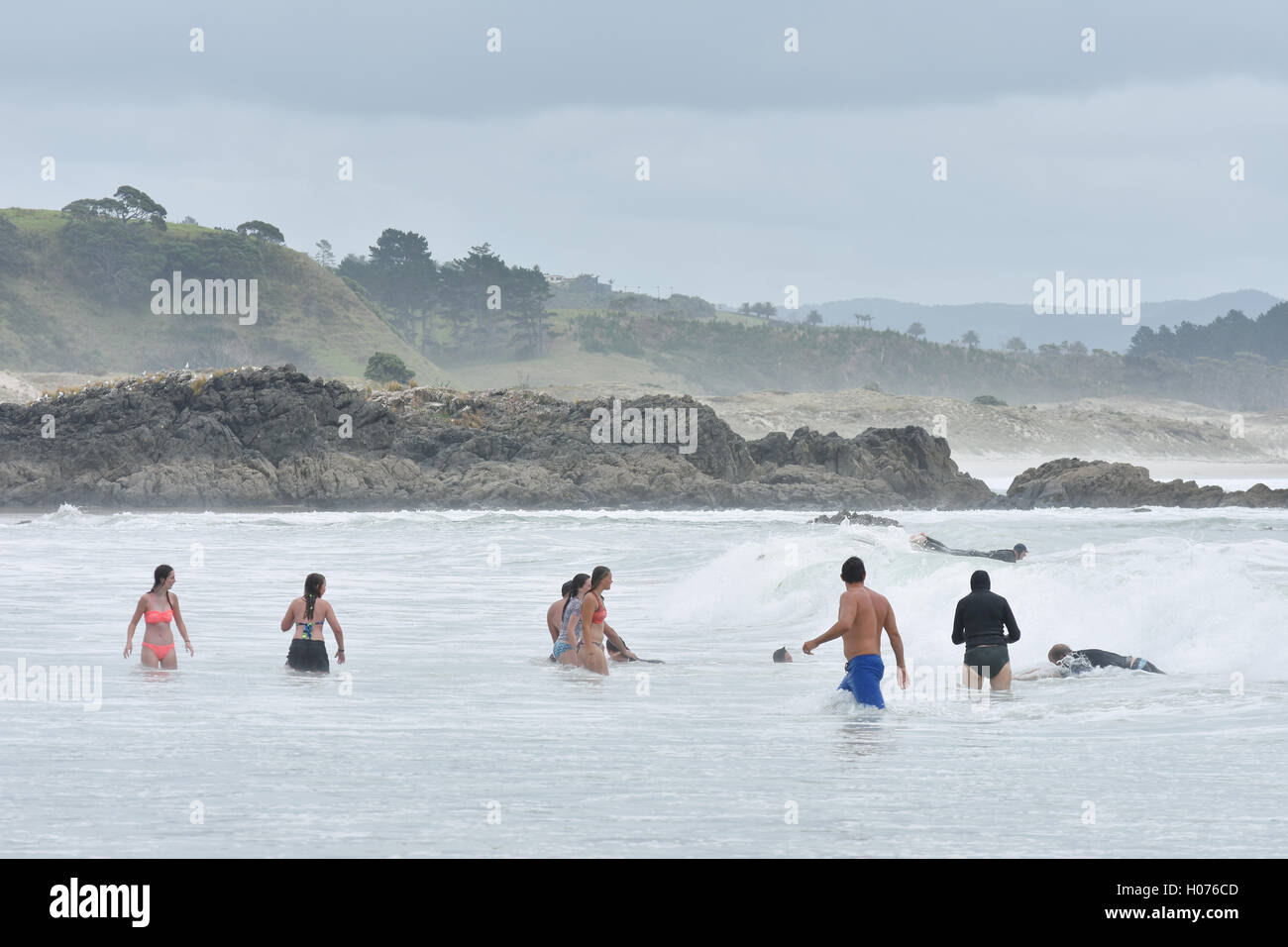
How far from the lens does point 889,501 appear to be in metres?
47.5

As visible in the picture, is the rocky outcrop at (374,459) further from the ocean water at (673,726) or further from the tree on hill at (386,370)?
the tree on hill at (386,370)

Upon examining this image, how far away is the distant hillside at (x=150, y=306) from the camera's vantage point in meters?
111

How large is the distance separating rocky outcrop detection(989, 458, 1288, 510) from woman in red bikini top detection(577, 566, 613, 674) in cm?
3443

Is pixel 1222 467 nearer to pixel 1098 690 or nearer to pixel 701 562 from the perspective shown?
pixel 701 562

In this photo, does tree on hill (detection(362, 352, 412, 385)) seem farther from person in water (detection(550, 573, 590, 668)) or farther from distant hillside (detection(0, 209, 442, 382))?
person in water (detection(550, 573, 590, 668))

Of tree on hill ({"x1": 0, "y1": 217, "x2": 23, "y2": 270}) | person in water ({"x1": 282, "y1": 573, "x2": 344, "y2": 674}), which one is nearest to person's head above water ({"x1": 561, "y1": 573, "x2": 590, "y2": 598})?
person in water ({"x1": 282, "y1": 573, "x2": 344, "y2": 674})

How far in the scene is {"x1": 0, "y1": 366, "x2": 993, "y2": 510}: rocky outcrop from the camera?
46250mm

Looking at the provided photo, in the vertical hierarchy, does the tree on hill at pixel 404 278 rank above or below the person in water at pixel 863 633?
above

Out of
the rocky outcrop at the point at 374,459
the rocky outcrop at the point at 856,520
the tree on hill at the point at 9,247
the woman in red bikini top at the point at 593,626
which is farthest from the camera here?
the tree on hill at the point at 9,247

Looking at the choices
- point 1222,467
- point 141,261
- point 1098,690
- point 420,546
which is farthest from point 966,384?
point 1098,690

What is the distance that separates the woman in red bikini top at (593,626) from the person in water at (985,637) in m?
3.60

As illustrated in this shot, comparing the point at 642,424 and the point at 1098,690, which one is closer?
the point at 1098,690

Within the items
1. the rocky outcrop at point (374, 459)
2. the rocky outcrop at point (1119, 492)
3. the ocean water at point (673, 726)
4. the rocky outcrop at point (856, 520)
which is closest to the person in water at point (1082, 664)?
Result: the ocean water at point (673, 726)

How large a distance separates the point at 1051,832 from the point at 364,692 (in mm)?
7051
